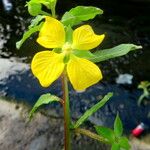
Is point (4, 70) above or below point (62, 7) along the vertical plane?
above

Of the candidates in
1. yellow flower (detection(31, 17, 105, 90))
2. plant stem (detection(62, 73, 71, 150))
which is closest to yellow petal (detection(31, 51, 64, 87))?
yellow flower (detection(31, 17, 105, 90))

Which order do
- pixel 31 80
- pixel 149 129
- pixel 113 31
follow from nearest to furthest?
pixel 149 129 < pixel 31 80 < pixel 113 31

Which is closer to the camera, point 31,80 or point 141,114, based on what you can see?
point 141,114

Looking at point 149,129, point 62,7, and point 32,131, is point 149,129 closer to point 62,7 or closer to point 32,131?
point 32,131

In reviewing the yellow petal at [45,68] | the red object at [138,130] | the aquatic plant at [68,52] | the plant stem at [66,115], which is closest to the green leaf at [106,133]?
the plant stem at [66,115]

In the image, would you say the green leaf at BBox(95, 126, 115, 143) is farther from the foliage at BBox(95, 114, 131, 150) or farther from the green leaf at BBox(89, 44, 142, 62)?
the green leaf at BBox(89, 44, 142, 62)

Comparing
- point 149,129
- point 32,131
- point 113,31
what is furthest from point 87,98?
point 113,31

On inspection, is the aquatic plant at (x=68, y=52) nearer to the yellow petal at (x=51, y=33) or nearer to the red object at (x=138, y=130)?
the yellow petal at (x=51, y=33)
